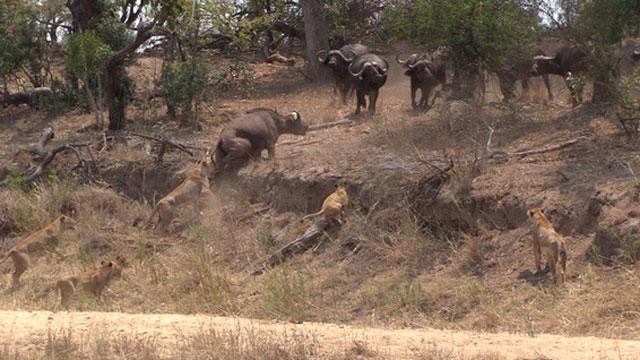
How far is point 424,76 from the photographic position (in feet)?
68.5

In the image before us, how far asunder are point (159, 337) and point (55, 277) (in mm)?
6800

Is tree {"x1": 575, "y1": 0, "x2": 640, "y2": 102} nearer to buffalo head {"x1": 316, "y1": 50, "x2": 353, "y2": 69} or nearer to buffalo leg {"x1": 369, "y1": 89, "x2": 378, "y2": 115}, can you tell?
buffalo leg {"x1": 369, "y1": 89, "x2": 378, "y2": 115}

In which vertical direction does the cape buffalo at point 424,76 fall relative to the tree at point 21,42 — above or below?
below

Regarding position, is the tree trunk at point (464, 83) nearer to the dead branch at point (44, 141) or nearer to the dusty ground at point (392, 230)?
the dusty ground at point (392, 230)

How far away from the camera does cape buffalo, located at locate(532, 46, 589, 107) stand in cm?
1905

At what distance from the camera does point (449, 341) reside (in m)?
9.17

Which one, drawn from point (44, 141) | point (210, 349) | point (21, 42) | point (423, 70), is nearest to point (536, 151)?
point (423, 70)

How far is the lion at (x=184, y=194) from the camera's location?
16484 mm

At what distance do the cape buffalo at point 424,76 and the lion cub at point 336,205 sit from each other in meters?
6.12

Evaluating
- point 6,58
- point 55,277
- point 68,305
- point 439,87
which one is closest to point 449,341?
point 68,305

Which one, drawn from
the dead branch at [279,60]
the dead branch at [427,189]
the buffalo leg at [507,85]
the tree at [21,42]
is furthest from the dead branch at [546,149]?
the dead branch at [279,60]

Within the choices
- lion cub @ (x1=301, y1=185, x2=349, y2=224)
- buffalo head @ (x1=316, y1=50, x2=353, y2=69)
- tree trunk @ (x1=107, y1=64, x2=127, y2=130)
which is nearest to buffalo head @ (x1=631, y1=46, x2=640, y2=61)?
buffalo head @ (x1=316, y1=50, x2=353, y2=69)

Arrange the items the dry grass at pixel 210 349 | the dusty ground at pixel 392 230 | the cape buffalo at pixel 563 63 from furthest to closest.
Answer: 1. the cape buffalo at pixel 563 63
2. the dusty ground at pixel 392 230
3. the dry grass at pixel 210 349

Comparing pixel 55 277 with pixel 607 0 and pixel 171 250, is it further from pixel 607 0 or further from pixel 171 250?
pixel 607 0
